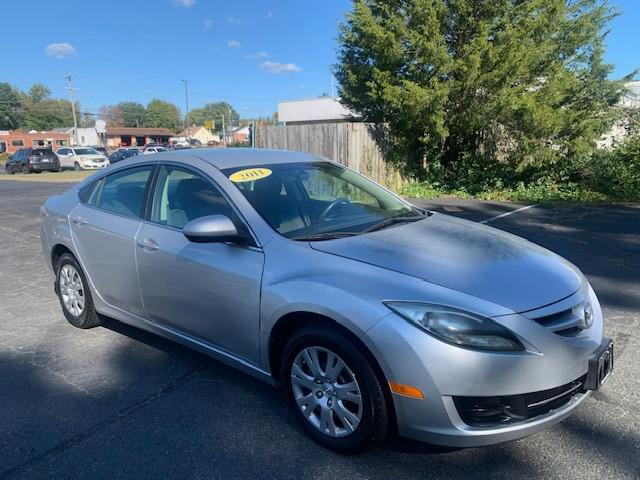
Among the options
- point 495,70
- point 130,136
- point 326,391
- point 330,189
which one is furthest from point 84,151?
point 130,136

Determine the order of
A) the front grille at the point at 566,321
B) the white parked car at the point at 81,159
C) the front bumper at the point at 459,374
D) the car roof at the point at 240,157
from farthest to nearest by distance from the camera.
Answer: the white parked car at the point at 81,159 < the car roof at the point at 240,157 < the front grille at the point at 566,321 < the front bumper at the point at 459,374

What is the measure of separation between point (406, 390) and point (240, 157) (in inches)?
85.2

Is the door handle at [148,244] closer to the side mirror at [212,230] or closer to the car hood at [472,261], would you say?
the side mirror at [212,230]

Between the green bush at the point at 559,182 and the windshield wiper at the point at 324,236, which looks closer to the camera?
the windshield wiper at the point at 324,236

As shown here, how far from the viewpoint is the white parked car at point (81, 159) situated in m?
34.6

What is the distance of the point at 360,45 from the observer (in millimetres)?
13094

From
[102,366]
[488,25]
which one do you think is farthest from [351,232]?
[488,25]

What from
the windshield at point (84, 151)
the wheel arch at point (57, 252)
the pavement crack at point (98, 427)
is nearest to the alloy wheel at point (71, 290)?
the wheel arch at point (57, 252)

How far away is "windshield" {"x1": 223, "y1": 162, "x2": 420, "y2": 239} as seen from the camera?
3213 mm

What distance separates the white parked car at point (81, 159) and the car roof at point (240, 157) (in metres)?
33.8

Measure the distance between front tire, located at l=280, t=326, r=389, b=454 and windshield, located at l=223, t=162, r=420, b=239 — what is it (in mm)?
694

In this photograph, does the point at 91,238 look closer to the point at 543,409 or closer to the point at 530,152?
the point at 543,409

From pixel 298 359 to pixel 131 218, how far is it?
1.86 metres

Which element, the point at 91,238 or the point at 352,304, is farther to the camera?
the point at 91,238
